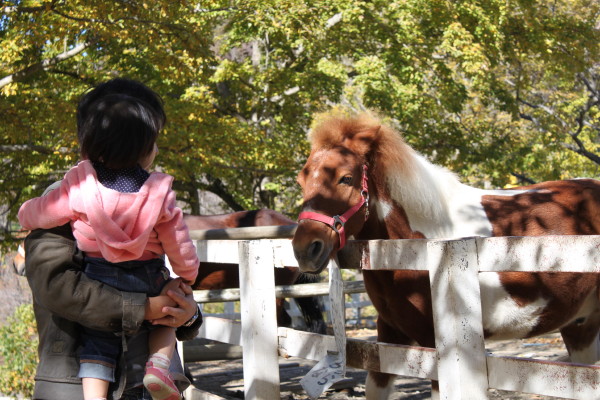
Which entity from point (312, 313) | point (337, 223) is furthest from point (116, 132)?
point (312, 313)

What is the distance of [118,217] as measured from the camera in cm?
200

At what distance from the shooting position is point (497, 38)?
1573 centimetres

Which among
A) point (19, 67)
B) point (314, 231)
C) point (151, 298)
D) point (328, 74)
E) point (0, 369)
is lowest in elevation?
point (0, 369)

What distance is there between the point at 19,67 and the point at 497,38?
10.2m

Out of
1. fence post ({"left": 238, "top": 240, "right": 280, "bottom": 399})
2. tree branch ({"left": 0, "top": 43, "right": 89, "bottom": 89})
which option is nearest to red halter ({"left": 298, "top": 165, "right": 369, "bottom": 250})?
fence post ({"left": 238, "top": 240, "right": 280, "bottom": 399})

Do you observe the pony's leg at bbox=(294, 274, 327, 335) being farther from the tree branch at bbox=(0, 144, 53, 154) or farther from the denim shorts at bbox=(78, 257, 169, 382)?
the tree branch at bbox=(0, 144, 53, 154)

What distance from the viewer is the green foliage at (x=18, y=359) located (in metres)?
6.40

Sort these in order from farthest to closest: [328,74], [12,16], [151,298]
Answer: [328,74] < [12,16] < [151,298]

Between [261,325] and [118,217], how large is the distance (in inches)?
69.2

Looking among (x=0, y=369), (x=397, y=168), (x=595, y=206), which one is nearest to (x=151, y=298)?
(x=397, y=168)

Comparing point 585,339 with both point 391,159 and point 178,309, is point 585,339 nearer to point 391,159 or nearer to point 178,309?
point 391,159

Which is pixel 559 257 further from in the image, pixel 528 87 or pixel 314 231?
pixel 528 87

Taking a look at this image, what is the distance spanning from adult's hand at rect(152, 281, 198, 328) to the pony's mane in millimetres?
1955

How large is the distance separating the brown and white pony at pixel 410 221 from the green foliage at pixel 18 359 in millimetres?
3867
